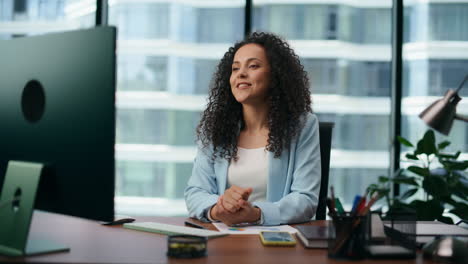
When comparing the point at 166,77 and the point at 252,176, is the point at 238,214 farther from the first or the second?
the point at 166,77

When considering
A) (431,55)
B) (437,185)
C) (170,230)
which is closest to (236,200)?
(170,230)

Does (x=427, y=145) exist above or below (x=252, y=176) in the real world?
above

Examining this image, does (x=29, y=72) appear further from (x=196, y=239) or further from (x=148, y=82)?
(x=148, y=82)

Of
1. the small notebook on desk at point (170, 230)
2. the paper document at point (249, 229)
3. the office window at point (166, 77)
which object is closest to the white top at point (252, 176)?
the paper document at point (249, 229)

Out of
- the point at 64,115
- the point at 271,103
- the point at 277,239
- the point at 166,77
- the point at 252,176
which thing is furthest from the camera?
the point at 166,77

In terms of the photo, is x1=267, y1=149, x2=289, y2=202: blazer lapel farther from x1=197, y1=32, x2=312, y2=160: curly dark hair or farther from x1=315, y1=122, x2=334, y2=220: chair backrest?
x1=315, y1=122, x2=334, y2=220: chair backrest

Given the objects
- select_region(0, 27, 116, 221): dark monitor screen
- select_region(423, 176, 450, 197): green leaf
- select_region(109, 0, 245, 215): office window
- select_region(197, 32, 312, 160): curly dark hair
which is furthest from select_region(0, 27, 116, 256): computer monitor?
select_region(109, 0, 245, 215): office window

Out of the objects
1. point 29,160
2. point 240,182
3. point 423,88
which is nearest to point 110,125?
point 29,160

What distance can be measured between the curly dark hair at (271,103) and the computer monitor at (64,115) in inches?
34.3

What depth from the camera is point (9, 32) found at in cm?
374

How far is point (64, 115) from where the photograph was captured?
3.35ft

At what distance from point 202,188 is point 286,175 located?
318mm

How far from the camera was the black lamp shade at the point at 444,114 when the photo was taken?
3.88ft

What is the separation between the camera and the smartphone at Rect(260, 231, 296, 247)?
1.16 m
